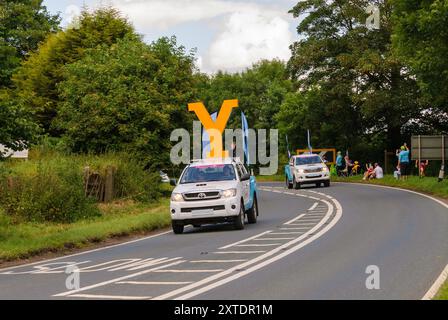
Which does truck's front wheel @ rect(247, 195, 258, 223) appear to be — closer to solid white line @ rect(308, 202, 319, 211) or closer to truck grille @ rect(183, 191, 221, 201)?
truck grille @ rect(183, 191, 221, 201)

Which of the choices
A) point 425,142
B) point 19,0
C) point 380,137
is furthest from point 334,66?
point 19,0

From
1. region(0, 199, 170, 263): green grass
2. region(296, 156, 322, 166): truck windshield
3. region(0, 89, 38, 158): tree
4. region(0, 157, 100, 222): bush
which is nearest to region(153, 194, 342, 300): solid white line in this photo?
region(0, 199, 170, 263): green grass

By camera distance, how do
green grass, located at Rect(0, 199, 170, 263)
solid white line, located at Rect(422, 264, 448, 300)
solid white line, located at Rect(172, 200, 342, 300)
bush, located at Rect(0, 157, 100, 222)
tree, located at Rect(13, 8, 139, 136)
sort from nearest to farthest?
solid white line, located at Rect(422, 264, 448, 300) → solid white line, located at Rect(172, 200, 342, 300) → green grass, located at Rect(0, 199, 170, 263) → bush, located at Rect(0, 157, 100, 222) → tree, located at Rect(13, 8, 139, 136)

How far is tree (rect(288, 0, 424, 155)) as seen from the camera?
1784 inches

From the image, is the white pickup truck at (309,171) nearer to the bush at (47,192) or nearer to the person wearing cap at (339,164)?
the person wearing cap at (339,164)

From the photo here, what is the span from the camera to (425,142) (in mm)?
36062

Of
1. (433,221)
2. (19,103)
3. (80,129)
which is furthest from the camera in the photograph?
(80,129)

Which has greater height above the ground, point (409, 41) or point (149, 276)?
point (409, 41)

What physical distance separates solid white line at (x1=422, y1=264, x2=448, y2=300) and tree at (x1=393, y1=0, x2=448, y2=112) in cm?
1661

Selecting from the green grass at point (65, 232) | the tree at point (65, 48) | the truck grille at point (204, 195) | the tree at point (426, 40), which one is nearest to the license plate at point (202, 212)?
the truck grille at point (204, 195)

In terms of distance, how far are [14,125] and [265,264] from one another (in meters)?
7.15

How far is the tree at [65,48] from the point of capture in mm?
43375
